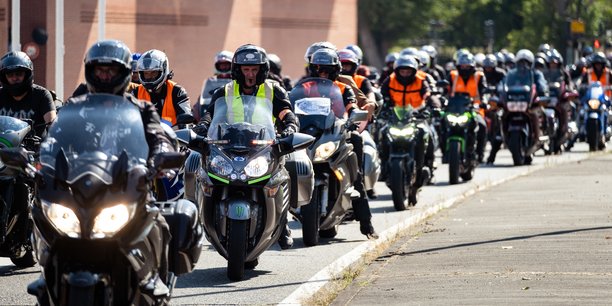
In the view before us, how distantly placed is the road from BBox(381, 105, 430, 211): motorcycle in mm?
284

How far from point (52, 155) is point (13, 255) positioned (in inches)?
185

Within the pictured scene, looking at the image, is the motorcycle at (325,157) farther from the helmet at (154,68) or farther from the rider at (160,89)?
the helmet at (154,68)

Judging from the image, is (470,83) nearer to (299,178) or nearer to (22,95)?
(299,178)

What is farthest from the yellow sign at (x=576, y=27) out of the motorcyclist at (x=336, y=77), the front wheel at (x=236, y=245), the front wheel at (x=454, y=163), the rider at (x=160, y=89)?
the front wheel at (x=236, y=245)

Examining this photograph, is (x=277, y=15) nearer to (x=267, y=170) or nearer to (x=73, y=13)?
(x=73, y=13)

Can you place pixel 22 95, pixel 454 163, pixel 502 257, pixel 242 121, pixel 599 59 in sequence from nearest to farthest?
pixel 242 121 → pixel 502 257 → pixel 22 95 → pixel 454 163 → pixel 599 59

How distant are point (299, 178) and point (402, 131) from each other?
5918 millimetres

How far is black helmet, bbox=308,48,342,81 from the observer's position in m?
15.3

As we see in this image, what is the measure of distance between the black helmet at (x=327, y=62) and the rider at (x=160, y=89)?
6.95 feet

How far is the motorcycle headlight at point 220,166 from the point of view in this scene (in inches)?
467

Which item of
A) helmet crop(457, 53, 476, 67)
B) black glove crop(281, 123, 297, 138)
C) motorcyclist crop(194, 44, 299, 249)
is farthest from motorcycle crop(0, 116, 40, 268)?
helmet crop(457, 53, 476, 67)

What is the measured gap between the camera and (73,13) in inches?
1331

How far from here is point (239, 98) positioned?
1227cm

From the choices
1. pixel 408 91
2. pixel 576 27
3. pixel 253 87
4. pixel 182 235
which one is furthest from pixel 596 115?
pixel 182 235
